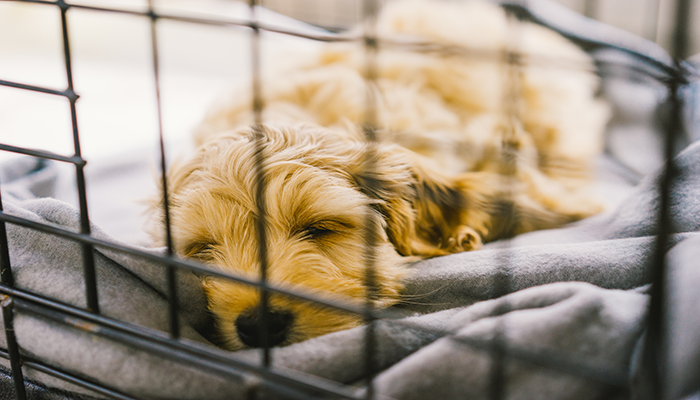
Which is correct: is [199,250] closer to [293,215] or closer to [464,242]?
[293,215]

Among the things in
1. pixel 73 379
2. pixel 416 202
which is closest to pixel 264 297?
pixel 73 379

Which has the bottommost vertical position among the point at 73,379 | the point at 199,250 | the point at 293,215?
the point at 73,379

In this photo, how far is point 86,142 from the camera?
2.81 meters

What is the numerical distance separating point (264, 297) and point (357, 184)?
0.60 meters

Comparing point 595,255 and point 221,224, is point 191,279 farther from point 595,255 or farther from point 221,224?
point 595,255

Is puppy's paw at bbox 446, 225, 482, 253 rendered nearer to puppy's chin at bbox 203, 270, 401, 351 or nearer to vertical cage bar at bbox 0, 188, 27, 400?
puppy's chin at bbox 203, 270, 401, 351

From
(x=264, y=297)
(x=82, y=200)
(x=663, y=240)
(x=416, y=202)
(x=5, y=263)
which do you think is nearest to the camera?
(x=663, y=240)

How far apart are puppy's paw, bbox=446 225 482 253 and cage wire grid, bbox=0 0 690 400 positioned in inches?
13.0

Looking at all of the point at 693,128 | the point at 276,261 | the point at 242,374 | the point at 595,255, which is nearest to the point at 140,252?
the point at 242,374

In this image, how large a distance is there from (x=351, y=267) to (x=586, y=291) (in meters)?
0.59

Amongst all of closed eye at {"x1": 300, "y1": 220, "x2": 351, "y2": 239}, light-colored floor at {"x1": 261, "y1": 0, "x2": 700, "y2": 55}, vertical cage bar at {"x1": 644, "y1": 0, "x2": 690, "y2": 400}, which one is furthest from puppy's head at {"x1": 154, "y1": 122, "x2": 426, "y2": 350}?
light-colored floor at {"x1": 261, "y1": 0, "x2": 700, "y2": 55}

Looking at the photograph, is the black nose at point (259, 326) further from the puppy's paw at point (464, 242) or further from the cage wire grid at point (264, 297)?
the puppy's paw at point (464, 242)

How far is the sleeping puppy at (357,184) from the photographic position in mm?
1160

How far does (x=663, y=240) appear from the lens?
62 centimetres
